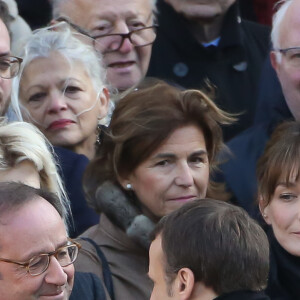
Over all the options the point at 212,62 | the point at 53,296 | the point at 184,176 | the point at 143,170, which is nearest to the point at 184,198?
the point at 184,176

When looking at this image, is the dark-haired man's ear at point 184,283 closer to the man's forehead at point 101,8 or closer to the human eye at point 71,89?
the human eye at point 71,89

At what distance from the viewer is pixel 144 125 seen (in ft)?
16.0

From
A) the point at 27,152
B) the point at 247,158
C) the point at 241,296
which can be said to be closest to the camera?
the point at 241,296

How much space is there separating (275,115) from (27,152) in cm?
153

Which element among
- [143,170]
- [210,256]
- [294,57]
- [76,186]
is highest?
[210,256]

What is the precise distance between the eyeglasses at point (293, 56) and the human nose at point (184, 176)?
0.89m

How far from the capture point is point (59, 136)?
5.33 metres

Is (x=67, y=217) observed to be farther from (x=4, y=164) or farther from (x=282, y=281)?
(x=282, y=281)

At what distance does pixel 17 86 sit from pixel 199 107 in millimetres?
888

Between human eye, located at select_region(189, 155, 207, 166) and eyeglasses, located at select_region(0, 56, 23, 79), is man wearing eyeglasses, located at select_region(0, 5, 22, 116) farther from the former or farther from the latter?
human eye, located at select_region(189, 155, 207, 166)

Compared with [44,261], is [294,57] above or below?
below

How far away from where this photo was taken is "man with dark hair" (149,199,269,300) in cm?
361

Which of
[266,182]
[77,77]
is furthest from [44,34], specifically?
[266,182]

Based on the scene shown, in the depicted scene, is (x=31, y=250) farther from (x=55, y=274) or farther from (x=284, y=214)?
(x=284, y=214)
